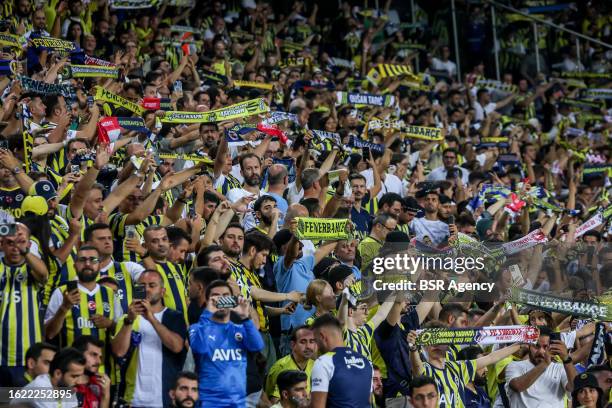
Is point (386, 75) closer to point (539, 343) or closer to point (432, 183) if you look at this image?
point (432, 183)

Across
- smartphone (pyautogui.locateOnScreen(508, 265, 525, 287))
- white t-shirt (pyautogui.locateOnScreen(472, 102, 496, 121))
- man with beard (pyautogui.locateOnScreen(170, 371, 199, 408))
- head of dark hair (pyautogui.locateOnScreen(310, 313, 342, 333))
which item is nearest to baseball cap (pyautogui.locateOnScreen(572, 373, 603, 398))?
smartphone (pyautogui.locateOnScreen(508, 265, 525, 287))

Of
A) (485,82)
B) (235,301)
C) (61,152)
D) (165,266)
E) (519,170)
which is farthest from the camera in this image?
(485,82)

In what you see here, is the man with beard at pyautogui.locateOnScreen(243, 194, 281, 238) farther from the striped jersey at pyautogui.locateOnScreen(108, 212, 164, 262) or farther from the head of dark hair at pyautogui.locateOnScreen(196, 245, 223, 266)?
the head of dark hair at pyautogui.locateOnScreen(196, 245, 223, 266)

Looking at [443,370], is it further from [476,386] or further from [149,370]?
[149,370]

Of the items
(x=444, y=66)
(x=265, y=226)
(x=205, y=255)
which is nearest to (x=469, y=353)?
(x=265, y=226)

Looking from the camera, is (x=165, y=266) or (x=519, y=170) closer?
(x=165, y=266)

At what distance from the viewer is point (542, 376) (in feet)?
36.1

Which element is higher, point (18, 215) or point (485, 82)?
point (485, 82)

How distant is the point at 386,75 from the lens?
1980cm

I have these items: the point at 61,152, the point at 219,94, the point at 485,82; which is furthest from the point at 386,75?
the point at 61,152

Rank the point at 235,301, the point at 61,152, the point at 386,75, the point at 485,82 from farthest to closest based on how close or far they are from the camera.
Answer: the point at 485,82 → the point at 386,75 → the point at 61,152 → the point at 235,301

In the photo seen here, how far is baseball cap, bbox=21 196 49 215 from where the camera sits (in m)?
9.59

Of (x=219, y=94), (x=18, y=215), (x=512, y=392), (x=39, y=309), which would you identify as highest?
(x=219, y=94)

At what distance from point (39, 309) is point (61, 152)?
334 cm
